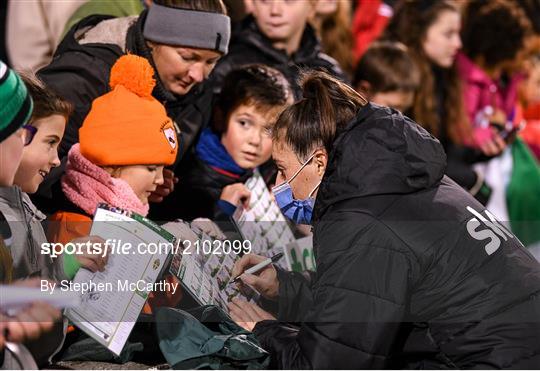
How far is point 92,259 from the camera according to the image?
380 cm

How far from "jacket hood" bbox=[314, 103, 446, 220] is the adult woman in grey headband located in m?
1.12

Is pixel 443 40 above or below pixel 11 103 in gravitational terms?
below

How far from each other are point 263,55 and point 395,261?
233cm

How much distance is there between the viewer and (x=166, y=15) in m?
4.71

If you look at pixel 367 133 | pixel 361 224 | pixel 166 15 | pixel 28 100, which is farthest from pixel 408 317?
pixel 166 15

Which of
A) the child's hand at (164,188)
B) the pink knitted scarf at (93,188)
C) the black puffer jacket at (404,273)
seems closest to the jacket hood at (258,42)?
the child's hand at (164,188)

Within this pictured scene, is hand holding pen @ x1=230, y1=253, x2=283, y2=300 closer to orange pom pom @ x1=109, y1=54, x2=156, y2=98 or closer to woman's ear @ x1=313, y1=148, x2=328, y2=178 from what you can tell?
woman's ear @ x1=313, y1=148, x2=328, y2=178

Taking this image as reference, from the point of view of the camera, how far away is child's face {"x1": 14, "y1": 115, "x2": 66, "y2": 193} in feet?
12.6

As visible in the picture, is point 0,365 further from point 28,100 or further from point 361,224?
point 361,224

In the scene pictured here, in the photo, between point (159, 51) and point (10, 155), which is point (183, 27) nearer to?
point (159, 51)

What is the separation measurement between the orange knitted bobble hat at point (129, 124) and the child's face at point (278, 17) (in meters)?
1.37

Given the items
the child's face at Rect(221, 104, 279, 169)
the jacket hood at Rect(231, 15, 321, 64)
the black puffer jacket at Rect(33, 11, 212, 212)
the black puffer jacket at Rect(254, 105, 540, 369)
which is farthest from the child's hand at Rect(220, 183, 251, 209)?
the black puffer jacket at Rect(254, 105, 540, 369)

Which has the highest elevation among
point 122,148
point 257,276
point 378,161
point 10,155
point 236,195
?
point 378,161

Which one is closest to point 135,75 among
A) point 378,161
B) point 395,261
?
point 378,161
